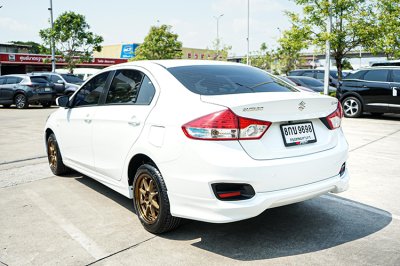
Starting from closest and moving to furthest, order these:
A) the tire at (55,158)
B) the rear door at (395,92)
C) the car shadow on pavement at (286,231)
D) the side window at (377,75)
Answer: the car shadow on pavement at (286,231) < the tire at (55,158) < the rear door at (395,92) < the side window at (377,75)

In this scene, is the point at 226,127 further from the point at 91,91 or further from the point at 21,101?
the point at 21,101

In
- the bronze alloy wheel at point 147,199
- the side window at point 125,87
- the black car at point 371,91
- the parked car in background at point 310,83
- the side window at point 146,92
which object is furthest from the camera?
the parked car in background at point 310,83

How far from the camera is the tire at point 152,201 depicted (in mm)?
3400

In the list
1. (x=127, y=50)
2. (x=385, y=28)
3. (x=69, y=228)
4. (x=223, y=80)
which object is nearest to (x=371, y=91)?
(x=385, y=28)

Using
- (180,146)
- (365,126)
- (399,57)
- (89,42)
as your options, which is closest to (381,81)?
(365,126)

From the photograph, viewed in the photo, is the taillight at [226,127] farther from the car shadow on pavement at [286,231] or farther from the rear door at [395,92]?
the rear door at [395,92]

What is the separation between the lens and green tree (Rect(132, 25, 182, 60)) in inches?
1956

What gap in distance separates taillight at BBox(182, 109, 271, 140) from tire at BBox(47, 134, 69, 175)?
323 cm

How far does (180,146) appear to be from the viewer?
10.3ft

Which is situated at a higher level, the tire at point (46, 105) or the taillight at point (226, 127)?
the taillight at point (226, 127)

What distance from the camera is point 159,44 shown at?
4959 centimetres

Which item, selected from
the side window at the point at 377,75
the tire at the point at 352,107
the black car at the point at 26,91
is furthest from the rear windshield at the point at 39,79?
the side window at the point at 377,75

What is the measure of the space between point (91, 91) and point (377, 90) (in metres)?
10.1

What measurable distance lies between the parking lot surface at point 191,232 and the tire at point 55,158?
0.68ft
